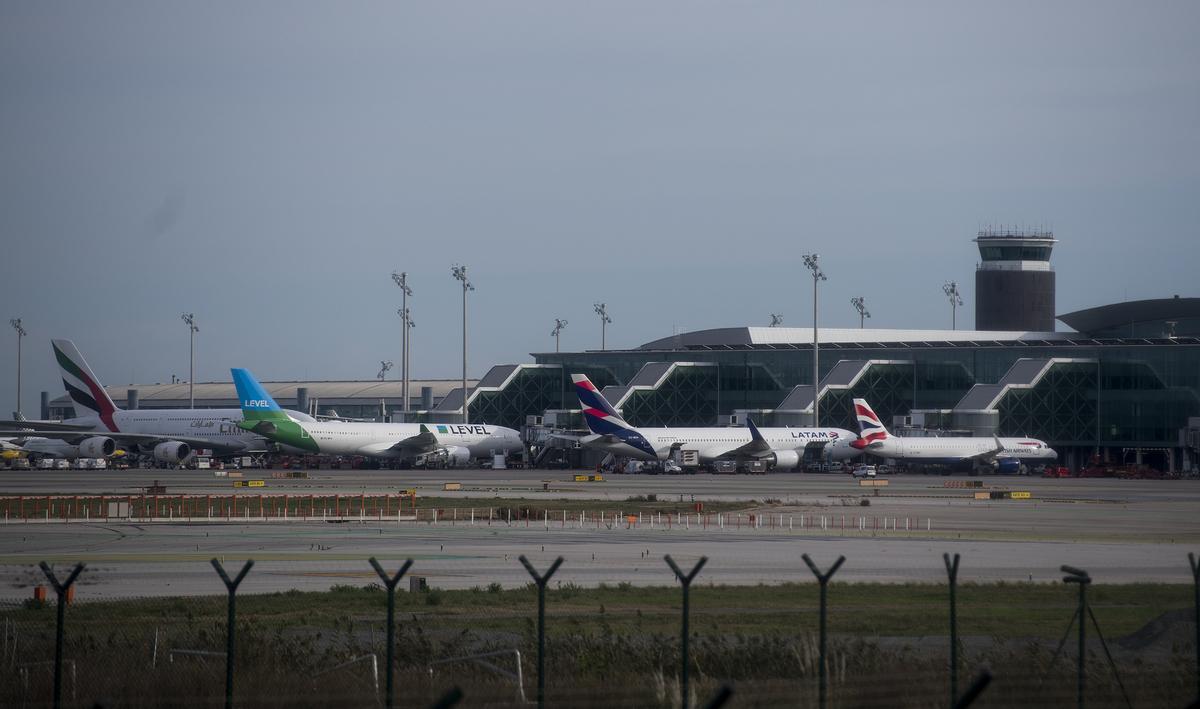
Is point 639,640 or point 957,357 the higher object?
point 957,357

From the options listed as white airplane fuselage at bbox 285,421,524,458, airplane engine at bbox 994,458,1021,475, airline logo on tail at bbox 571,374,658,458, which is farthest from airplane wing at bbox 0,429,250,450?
airplane engine at bbox 994,458,1021,475

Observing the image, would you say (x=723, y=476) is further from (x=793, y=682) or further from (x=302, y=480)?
(x=793, y=682)

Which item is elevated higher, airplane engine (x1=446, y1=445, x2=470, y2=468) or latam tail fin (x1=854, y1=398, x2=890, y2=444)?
latam tail fin (x1=854, y1=398, x2=890, y2=444)

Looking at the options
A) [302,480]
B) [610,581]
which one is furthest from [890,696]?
[302,480]

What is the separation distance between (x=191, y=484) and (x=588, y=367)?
2500 inches

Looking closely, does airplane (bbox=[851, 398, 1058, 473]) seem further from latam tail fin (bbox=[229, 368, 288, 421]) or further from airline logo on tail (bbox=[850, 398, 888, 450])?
latam tail fin (bbox=[229, 368, 288, 421])

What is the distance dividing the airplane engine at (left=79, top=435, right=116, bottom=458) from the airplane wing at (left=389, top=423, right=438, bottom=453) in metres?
20.4

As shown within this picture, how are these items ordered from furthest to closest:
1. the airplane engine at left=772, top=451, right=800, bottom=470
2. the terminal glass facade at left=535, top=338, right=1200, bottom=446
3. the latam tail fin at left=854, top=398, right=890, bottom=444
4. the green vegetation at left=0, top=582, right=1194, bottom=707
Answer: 1. the terminal glass facade at left=535, top=338, right=1200, bottom=446
2. the latam tail fin at left=854, top=398, right=890, bottom=444
3. the airplane engine at left=772, top=451, right=800, bottom=470
4. the green vegetation at left=0, top=582, right=1194, bottom=707

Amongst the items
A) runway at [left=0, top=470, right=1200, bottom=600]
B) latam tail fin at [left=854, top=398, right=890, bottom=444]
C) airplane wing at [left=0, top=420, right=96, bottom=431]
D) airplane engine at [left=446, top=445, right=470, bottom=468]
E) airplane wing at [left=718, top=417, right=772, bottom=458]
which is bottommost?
airplane engine at [left=446, top=445, right=470, bottom=468]

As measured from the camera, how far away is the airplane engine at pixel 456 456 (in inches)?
4309

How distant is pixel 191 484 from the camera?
247 ft

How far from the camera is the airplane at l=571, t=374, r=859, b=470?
98.0m

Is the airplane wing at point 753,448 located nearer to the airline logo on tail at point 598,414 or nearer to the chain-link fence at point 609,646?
the airline logo on tail at point 598,414

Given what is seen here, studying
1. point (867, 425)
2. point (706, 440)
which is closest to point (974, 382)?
point (867, 425)
